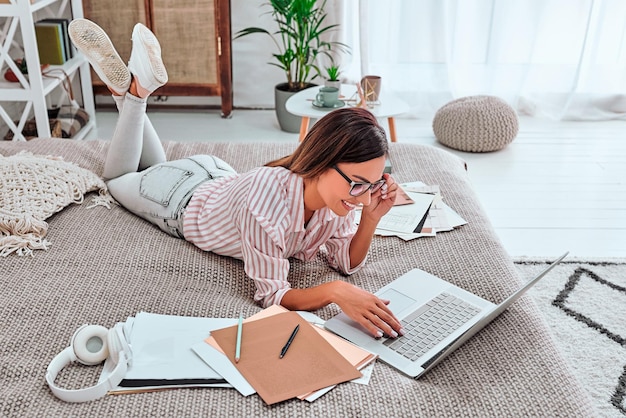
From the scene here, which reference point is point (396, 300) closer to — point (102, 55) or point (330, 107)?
point (102, 55)

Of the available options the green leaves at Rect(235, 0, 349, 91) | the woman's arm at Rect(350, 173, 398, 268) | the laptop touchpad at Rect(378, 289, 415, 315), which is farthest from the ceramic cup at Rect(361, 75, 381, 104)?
the laptop touchpad at Rect(378, 289, 415, 315)

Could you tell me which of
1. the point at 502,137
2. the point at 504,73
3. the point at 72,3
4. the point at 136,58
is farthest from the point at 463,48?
the point at 136,58

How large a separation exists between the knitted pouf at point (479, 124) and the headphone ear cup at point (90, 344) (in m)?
2.32

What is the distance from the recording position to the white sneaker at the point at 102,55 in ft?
6.43

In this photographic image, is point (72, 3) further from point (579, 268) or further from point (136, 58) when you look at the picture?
point (579, 268)

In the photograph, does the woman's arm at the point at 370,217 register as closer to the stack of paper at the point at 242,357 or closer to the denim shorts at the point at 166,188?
the stack of paper at the point at 242,357

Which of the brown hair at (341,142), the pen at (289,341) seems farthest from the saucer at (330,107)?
the pen at (289,341)

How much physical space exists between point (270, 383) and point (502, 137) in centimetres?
235

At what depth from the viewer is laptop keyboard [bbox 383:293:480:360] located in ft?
4.46

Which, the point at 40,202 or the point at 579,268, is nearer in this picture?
the point at 40,202

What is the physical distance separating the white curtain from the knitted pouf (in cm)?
53

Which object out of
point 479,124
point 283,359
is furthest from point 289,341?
point 479,124

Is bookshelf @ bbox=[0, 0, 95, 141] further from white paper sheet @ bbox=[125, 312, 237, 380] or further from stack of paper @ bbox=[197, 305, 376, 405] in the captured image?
stack of paper @ bbox=[197, 305, 376, 405]

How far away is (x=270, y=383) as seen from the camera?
47.4 inches
